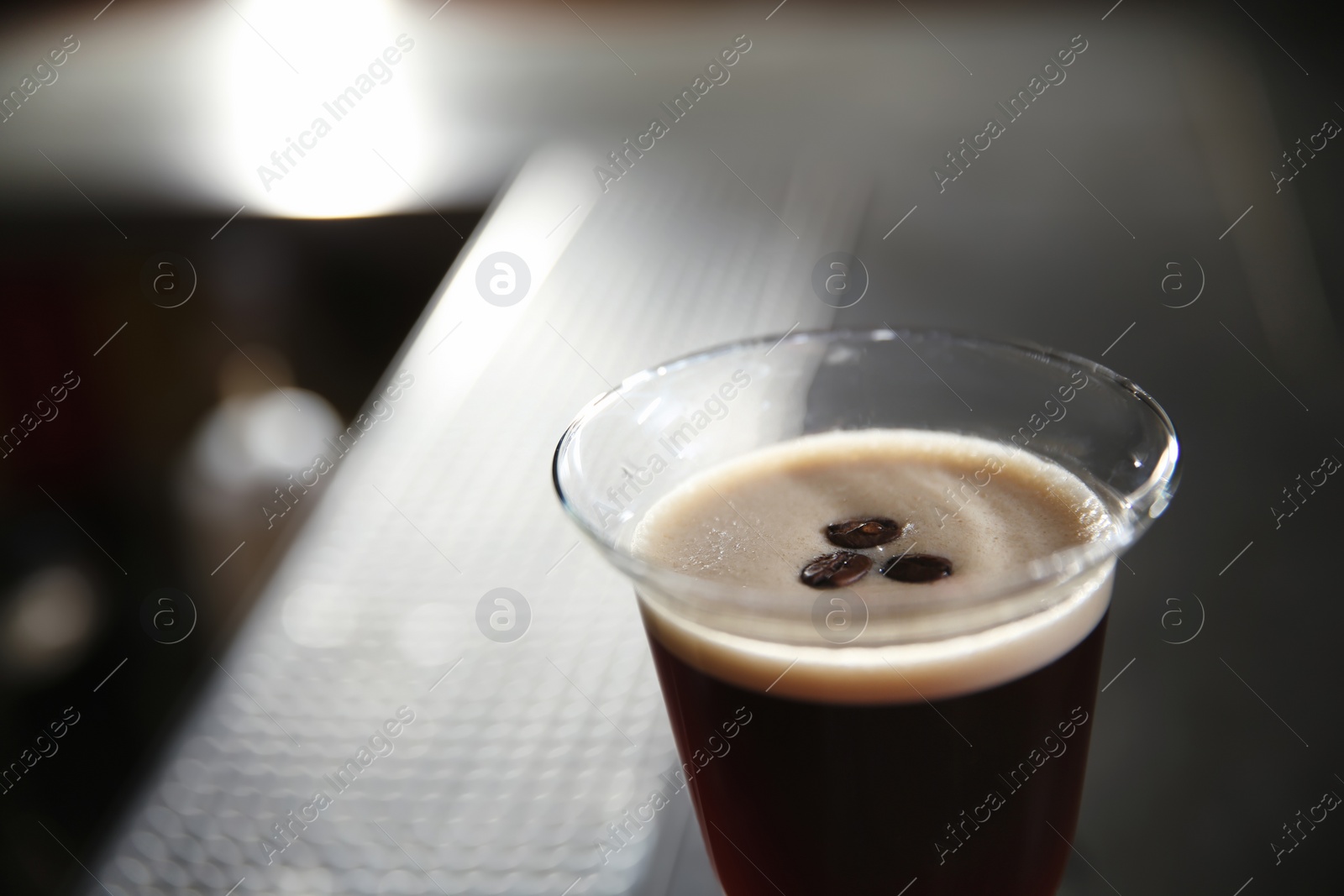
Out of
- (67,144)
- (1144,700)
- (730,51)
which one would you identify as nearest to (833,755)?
(1144,700)

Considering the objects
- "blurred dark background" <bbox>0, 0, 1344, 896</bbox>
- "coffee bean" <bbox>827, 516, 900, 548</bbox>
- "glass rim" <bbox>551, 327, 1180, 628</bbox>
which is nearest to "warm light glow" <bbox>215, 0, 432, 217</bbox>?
"blurred dark background" <bbox>0, 0, 1344, 896</bbox>

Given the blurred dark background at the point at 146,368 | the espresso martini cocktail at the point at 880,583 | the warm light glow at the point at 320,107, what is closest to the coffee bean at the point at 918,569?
the espresso martini cocktail at the point at 880,583

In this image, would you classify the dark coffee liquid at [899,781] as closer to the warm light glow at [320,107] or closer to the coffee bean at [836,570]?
the coffee bean at [836,570]

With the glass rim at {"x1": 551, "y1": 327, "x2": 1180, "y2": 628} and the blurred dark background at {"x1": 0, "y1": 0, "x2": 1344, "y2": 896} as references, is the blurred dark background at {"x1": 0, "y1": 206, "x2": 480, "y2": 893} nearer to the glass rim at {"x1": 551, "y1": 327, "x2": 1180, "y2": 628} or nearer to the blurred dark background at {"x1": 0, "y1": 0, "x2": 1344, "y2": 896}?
the blurred dark background at {"x1": 0, "y1": 0, "x2": 1344, "y2": 896}

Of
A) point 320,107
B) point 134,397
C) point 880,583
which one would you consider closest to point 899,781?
point 880,583

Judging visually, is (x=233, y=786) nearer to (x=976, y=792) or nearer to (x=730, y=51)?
(x=976, y=792)
